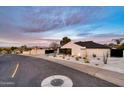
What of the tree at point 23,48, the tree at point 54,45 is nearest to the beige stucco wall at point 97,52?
the tree at point 54,45

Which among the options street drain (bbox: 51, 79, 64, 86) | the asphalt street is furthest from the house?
street drain (bbox: 51, 79, 64, 86)

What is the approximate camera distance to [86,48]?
22.2 ft

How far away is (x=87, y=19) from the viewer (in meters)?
6.07

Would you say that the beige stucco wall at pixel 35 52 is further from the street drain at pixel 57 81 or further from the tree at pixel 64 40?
the street drain at pixel 57 81

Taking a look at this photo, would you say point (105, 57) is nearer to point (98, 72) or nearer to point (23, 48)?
point (98, 72)

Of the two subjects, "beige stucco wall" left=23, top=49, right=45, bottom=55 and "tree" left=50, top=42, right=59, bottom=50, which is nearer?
"tree" left=50, top=42, right=59, bottom=50

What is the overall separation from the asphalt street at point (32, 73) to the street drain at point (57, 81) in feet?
0.30

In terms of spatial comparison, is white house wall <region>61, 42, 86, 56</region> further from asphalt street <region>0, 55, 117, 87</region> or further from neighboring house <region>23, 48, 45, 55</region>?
neighboring house <region>23, 48, 45, 55</region>

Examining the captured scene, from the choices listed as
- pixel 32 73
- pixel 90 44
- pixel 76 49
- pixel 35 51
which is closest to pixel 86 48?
pixel 90 44

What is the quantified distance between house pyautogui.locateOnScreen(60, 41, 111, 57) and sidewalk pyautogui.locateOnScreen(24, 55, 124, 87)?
41 cm

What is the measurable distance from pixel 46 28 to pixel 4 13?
1.30m

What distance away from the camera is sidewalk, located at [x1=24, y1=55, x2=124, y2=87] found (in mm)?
5883
